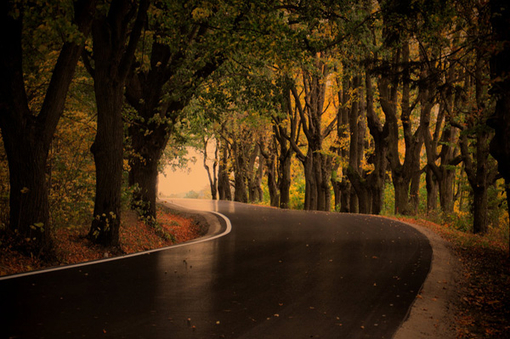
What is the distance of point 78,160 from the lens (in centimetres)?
1296

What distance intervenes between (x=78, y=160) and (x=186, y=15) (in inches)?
204

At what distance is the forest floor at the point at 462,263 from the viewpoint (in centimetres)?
598

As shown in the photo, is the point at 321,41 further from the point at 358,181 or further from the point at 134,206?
the point at 358,181

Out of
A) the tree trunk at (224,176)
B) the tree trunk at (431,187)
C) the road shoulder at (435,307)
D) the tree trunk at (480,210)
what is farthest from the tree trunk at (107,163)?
the tree trunk at (224,176)

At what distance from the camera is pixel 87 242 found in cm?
1145

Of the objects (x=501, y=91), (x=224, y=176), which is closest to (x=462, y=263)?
(x=501, y=91)

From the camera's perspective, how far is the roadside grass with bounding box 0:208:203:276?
8.74 m

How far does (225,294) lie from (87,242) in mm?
6106

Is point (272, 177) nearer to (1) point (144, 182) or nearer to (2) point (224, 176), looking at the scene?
(2) point (224, 176)

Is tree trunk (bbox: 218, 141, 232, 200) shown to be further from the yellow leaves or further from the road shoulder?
the road shoulder

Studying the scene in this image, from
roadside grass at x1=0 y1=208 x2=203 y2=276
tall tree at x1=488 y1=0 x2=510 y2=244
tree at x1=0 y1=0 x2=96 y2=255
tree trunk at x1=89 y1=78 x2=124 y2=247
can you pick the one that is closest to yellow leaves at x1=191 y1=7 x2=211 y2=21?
tree trunk at x1=89 y1=78 x2=124 y2=247

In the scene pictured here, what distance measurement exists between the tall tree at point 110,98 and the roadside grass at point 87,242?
1.64 ft

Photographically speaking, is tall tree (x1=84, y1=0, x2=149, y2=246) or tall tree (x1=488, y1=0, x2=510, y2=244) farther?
tall tree (x1=84, y1=0, x2=149, y2=246)

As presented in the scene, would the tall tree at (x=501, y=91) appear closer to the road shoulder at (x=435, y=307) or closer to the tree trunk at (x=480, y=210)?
the road shoulder at (x=435, y=307)
